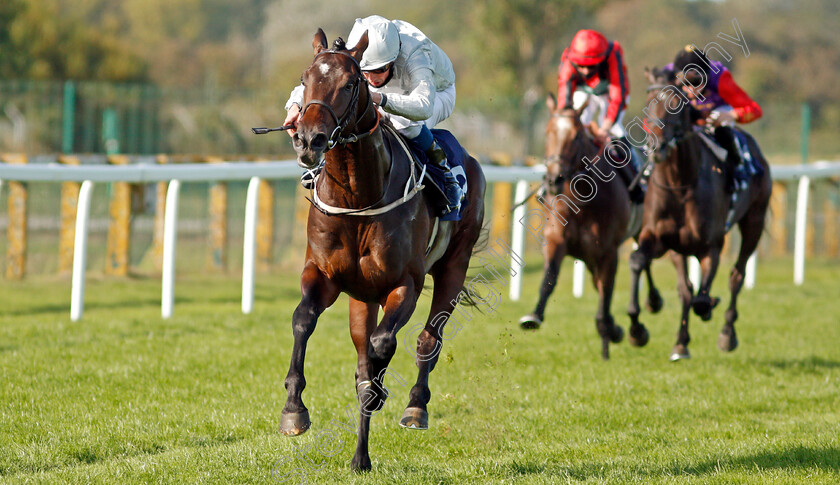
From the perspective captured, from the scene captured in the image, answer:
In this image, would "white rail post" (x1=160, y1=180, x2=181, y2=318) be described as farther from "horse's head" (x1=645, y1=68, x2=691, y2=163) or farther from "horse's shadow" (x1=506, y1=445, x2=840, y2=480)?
"horse's shadow" (x1=506, y1=445, x2=840, y2=480)

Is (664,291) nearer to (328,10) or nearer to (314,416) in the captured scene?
(314,416)

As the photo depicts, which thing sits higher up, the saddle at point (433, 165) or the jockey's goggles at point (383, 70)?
the jockey's goggles at point (383, 70)

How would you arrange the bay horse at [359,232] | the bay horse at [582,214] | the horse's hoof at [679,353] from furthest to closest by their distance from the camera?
1. the horse's hoof at [679,353]
2. the bay horse at [582,214]
3. the bay horse at [359,232]

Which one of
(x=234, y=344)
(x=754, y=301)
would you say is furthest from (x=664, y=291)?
(x=234, y=344)

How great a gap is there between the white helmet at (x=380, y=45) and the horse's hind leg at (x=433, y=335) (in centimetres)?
128

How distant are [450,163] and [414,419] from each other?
1328 millimetres

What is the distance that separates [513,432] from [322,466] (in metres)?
1.12

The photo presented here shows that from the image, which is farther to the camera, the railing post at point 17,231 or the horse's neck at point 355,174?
the railing post at point 17,231

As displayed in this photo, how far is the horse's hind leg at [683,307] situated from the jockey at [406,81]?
275 cm

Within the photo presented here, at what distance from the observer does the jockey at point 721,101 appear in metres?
6.98

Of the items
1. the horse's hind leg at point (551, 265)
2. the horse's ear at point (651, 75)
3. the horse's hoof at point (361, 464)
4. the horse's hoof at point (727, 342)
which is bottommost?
the horse's hoof at point (361, 464)

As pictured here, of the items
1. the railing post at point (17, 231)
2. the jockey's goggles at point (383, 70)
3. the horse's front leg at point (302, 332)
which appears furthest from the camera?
the railing post at point (17, 231)

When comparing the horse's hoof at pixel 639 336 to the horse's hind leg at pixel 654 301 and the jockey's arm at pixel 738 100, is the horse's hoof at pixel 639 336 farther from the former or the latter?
the jockey's arm at pixel 738 100

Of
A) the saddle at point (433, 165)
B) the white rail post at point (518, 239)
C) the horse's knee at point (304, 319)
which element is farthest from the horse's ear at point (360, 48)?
the white rail post at point (518, 239)
